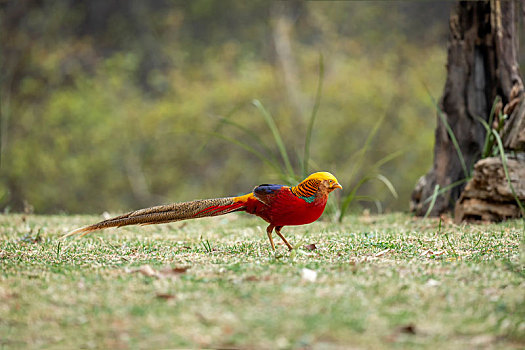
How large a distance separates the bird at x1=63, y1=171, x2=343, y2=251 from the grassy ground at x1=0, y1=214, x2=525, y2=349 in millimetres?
195

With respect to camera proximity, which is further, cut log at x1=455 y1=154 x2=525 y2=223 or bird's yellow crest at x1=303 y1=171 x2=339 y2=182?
cut log at x1=455 y1=154 x2=525 y2=223

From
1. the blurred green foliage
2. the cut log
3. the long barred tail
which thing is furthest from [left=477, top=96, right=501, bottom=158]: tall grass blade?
the blurred green foliage

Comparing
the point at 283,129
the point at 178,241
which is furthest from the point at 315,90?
the point at 178,241

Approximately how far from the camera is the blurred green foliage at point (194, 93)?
12508 millimetres

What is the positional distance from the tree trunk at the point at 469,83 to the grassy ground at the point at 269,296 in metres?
1.77

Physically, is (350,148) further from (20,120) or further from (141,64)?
(20,120)

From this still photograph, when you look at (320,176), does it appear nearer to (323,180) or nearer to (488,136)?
(323,180)

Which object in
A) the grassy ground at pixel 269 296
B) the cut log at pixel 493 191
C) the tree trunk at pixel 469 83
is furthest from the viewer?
the tree trunk at pixel 469 83

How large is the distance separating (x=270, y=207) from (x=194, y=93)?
10300 millimetres

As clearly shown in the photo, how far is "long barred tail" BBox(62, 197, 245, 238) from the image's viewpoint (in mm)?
3375

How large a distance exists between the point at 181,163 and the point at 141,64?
2.77 metres

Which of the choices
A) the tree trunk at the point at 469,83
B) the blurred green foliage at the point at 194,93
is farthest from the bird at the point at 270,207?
the blurred green foliage at the point at 194,93

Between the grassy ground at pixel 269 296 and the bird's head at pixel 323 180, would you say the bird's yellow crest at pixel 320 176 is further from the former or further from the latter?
the grassy ground at pixel 269 296

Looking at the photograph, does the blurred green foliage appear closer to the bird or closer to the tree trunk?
the tree trunk
